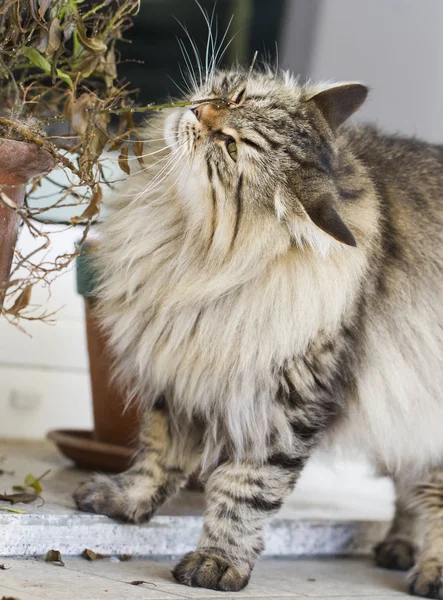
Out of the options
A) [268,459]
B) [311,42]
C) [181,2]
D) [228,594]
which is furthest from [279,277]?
[311,42]

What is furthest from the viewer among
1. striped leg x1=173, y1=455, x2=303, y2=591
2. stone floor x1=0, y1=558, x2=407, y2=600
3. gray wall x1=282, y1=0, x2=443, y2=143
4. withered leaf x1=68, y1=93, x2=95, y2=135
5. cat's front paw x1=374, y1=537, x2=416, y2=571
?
gray wall x1=282, y1=0, x2=443, y2=143

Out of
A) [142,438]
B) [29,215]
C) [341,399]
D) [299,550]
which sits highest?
[29,215]

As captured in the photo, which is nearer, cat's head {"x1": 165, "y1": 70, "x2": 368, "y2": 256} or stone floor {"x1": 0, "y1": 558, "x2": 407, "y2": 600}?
stone floor {"x1": 0, "y1": 558, "x2": 407, "y2": 600}

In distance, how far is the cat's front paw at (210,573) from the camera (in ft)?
5.16

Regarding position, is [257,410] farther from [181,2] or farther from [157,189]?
[181,2]

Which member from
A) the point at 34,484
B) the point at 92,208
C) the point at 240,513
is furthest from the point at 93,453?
the point at 92,208

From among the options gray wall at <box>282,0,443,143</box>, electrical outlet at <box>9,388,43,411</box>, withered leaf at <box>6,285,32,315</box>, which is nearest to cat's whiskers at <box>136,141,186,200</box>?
withered leaf at <box>6,285,32,315</box>

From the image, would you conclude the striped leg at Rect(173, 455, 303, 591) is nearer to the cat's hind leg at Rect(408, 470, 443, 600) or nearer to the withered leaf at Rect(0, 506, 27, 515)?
the withered leaf at Rect(0, 506, 27, 515)

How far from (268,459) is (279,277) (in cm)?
39

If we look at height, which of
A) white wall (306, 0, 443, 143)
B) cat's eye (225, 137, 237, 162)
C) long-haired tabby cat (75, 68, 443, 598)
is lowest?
long-haired tabby cat (75, 68, 443, 598)

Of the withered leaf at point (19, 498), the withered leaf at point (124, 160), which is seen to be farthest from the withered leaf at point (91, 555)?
the withered leaf at point (124, 160)

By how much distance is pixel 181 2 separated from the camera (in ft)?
10.5

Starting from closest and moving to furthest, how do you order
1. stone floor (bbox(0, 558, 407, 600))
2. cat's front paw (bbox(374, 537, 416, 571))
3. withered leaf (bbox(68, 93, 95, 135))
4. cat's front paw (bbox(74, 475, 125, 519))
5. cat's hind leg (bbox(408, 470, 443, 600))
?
stone floor (bbox(0, 558, 407, 600)), withered leaf (bbox(68, 93, 95, 135)), cat's front paw (bbox(74, 475, 125, 519)), cat's hind leg (bbox(408, 470, 443, 600)), cat's front paw (bbox(374, 537, 416, 571))

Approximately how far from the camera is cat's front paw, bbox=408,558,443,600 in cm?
188
